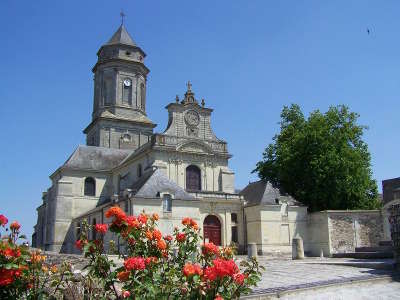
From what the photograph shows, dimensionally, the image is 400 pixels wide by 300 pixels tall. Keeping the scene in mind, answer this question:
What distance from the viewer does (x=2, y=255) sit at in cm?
409

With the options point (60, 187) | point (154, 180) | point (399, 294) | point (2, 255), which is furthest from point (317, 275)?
point (60, 187)

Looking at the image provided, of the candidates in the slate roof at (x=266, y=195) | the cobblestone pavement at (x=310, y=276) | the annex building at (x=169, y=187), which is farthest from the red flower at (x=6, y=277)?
the slate roof at (x=266, y=195)

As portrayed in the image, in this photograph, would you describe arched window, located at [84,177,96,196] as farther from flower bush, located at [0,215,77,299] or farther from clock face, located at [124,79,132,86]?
flower bush, located at [0,215,77,299]

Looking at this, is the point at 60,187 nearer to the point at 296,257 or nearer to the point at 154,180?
the point at 154,180

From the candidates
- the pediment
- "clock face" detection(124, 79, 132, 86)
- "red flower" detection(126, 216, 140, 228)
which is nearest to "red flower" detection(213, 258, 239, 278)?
"red flower" detection(126, 216, 140, 228)

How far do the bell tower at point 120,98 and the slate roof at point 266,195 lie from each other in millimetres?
15012

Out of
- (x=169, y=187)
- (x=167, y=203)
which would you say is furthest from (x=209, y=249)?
(x=169, y=187)

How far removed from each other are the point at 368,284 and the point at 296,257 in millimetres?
10019

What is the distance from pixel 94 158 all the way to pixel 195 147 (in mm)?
10556

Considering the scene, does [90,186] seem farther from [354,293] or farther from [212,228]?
[354,293]

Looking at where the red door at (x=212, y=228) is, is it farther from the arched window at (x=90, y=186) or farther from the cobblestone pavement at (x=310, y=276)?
the cobblestone pavement at (x=310, y=276)

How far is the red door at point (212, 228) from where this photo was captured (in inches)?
1062

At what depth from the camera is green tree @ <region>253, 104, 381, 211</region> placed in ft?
90.9

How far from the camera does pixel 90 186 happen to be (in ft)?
113
